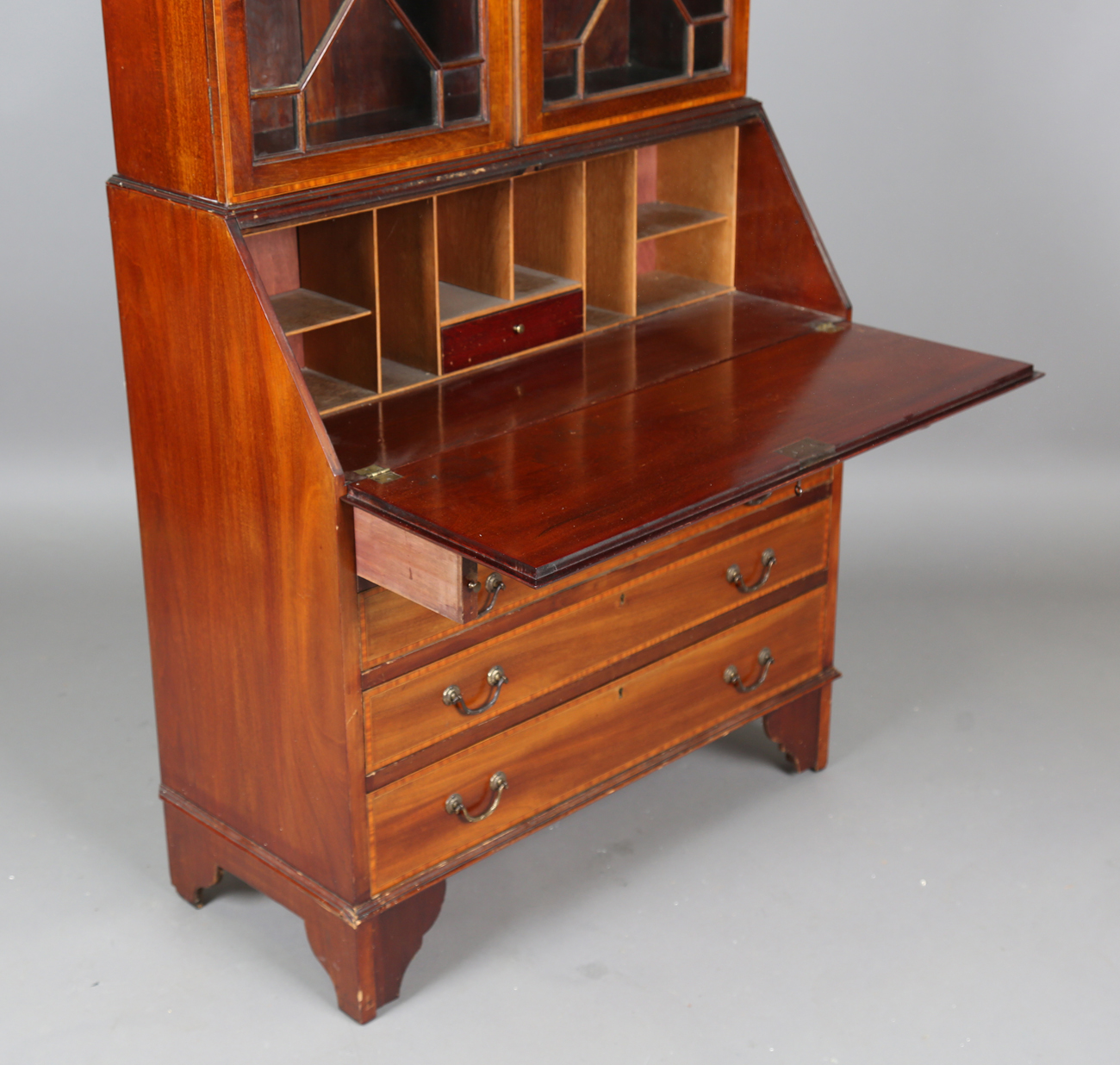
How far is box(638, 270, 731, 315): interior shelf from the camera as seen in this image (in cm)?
350

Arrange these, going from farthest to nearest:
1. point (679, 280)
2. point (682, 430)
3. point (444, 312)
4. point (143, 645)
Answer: point (143, 645)
point (679, 280)
point (444, 312)
point (682, 430)

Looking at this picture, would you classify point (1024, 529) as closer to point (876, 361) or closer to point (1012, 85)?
point (1012, 85)

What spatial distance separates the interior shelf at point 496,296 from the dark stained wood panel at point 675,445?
219 mm

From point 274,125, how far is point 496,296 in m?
0.65

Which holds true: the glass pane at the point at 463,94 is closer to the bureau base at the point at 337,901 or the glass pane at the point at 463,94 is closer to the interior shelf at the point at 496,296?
the interior shelf at the point at 496,296

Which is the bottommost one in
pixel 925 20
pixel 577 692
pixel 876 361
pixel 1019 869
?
pixel 1019 869

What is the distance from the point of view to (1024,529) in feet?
15.6

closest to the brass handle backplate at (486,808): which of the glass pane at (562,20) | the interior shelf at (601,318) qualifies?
the interior shelf at (601,318)

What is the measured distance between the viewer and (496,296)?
3146 mm

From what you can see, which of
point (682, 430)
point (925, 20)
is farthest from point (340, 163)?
point (925, 20)

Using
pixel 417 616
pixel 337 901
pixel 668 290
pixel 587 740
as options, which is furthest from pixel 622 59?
pixel 337 901

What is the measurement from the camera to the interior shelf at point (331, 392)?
293cm

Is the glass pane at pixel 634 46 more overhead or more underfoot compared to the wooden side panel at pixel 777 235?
more overhead

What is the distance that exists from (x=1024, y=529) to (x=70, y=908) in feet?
9.25
